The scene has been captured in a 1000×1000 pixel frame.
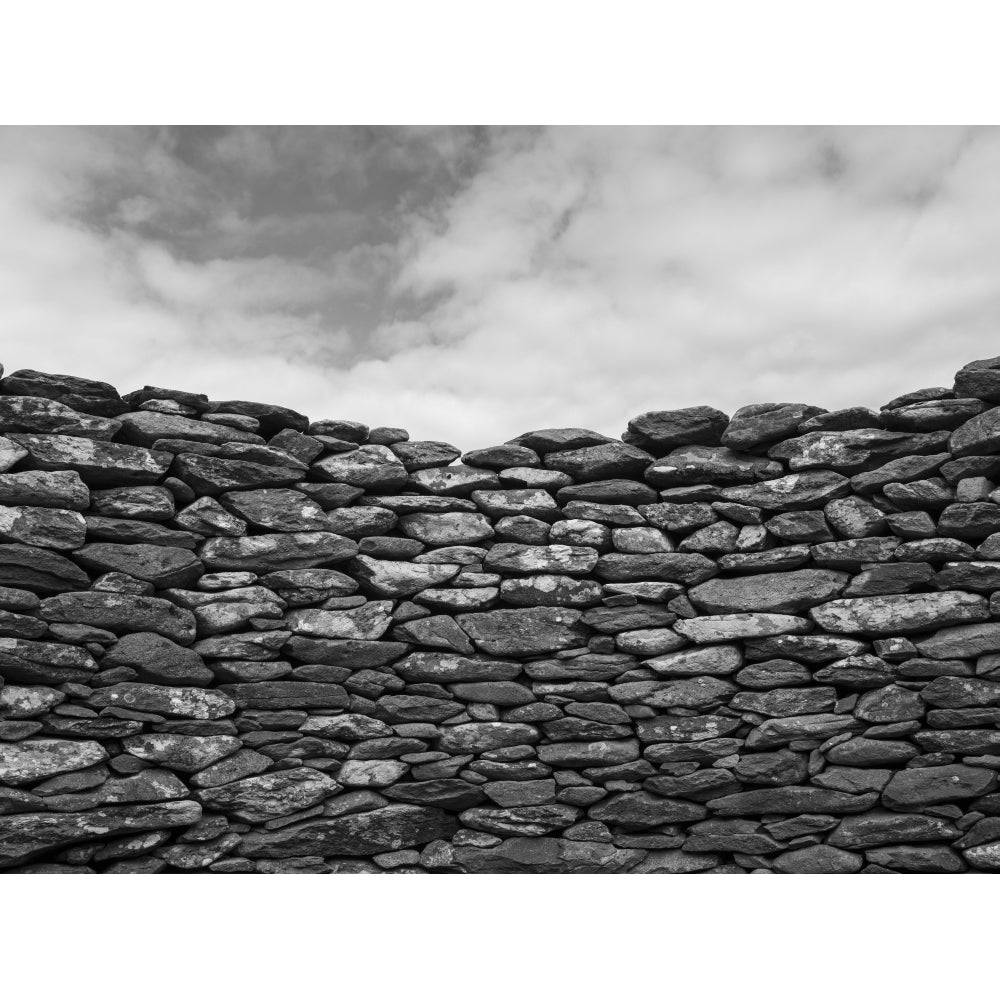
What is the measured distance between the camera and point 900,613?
4738 millimetres

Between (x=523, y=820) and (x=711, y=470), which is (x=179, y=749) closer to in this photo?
(x=523, y=820)

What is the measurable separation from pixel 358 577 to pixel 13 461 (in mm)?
2139

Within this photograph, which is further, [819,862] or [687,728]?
[687,728]

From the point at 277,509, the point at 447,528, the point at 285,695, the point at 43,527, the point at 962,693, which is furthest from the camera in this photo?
the point at 447,528

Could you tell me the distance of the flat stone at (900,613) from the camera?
4688 mm

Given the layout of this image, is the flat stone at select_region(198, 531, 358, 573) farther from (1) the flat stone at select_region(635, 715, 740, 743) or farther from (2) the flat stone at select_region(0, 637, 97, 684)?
(1) the flat stone at select_region(635, 715, 740, 743)

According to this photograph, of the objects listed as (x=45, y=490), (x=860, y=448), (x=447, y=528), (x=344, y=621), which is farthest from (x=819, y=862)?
(x=45, y=490)

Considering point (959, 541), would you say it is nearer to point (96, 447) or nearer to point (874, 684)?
point (874, 684)

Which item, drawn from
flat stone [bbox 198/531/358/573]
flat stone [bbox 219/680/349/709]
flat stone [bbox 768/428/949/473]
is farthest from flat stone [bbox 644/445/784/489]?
flat stone [bbox 219/680/349/709]

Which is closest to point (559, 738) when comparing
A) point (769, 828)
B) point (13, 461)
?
point (769, 828)

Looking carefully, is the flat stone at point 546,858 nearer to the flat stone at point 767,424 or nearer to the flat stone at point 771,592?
the flat stone at point 771,592

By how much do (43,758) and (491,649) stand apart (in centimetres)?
261

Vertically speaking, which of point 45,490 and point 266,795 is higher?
point 45,490

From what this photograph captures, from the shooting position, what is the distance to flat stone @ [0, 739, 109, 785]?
421cm
